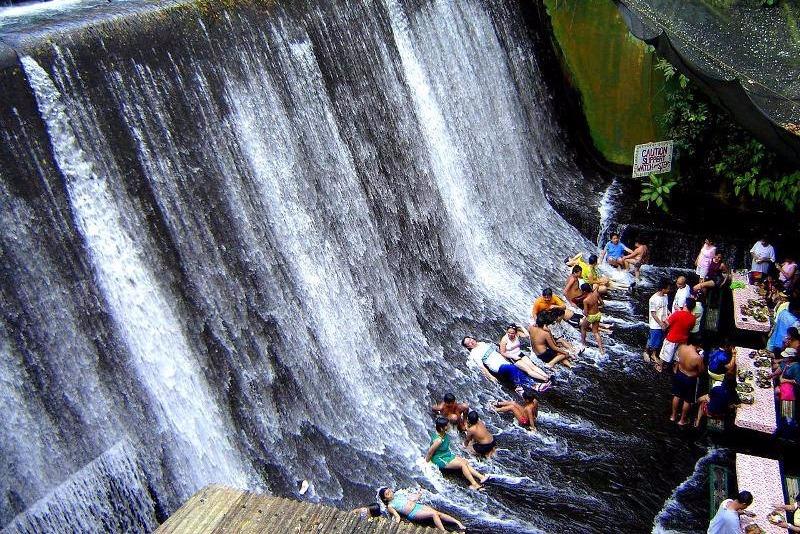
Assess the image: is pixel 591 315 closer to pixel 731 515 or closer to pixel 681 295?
pixel 681 295

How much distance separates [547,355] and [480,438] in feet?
7.07

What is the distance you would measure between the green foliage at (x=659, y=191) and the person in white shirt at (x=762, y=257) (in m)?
2.15

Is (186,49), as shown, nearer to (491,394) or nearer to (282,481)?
(282,481)

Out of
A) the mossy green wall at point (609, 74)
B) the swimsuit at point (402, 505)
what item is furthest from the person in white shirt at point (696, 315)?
the swimsuit at point (402, 505)

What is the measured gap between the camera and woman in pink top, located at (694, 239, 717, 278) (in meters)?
12.2

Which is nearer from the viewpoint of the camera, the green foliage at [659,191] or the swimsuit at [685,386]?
the swimsuit at [685,386]

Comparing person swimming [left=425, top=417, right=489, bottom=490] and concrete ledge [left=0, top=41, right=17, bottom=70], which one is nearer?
concrete ledge [left=0, top=41, right=17, bottom=70]

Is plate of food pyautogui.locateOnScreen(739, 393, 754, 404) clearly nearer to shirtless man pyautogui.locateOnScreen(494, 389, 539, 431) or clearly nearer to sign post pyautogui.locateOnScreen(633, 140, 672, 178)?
shirtless man pyautogui.locateOnScreen(494, 389, 539, 431)

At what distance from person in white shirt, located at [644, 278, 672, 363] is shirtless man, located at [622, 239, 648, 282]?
2.11m

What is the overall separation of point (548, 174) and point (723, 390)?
6590 millimetres

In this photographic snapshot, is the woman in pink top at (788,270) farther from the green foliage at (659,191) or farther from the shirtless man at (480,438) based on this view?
the shirtless man at (480,438)

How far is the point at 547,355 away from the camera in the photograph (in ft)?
35.6

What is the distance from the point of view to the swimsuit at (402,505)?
7996 mm

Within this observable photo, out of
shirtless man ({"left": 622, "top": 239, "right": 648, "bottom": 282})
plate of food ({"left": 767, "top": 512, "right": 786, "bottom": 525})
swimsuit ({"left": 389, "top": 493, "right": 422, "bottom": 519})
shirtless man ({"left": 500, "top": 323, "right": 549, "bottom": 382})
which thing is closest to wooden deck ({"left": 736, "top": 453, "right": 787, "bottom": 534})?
plate of food ({"left": 767, "top": 512, "right": 786, "bottom": 525})
